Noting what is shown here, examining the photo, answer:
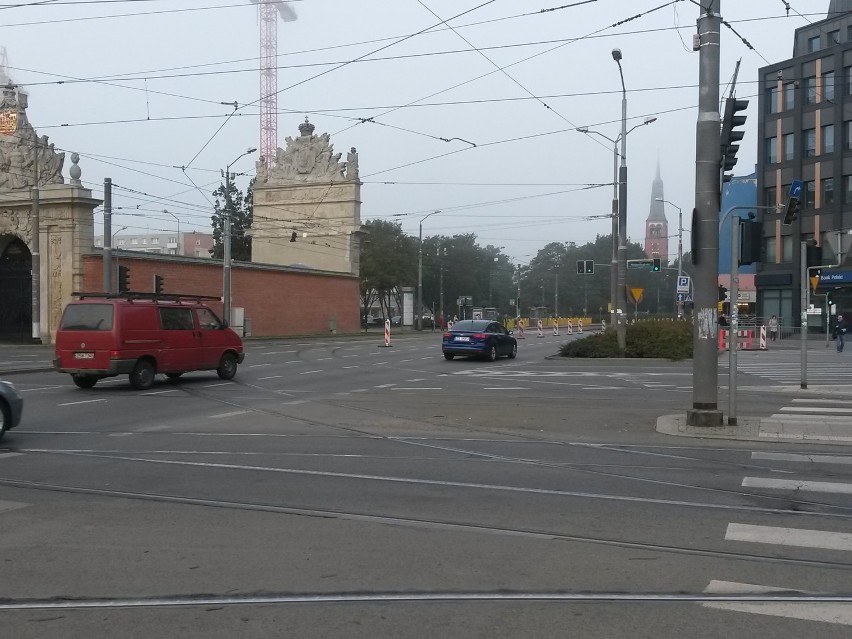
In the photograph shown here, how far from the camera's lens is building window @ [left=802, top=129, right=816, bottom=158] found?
57281 mm

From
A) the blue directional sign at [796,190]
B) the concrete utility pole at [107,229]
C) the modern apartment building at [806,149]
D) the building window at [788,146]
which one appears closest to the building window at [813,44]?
the modern apartment building at [806,149]

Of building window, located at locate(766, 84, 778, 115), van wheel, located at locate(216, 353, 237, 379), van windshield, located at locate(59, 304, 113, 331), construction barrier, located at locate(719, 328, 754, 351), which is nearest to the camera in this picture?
van windshield, located at locate(59, 304, 113, 331)

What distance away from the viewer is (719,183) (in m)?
13.7

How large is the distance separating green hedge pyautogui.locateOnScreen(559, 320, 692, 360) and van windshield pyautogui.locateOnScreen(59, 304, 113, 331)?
57.3 ft

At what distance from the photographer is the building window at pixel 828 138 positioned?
5619 cm

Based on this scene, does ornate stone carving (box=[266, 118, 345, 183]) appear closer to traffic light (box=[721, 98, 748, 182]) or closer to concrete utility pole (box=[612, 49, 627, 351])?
concrete utility pole (box=[612, 49, 627, 351])

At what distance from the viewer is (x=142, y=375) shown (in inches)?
784

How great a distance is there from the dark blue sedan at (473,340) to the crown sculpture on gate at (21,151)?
73.9 ft

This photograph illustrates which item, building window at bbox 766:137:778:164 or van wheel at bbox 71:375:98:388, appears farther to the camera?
building window at bbox 766:137:778:164

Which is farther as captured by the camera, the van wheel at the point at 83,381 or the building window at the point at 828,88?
the building window at the point at 828,88

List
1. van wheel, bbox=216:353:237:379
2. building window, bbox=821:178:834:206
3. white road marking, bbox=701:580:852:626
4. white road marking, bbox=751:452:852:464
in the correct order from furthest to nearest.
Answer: building window, bbox=821:178:834:206 → van wheel, bbox=216:353:237:379 → white road marking, bbox=751:452:852:464 → white road marking, bbox=701:580:852:626

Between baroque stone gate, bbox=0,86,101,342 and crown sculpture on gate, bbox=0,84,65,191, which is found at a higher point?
crown sculpture on gate, bbox=0,84,65,191

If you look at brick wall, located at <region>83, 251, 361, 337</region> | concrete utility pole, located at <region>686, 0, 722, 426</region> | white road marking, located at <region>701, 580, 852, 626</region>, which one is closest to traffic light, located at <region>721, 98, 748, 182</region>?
concrete utility pole, located at <region>686, 0, 722, 426</region>

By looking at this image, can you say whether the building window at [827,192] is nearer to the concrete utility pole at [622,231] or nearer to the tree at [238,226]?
the concrete utility pole at [622,231]
